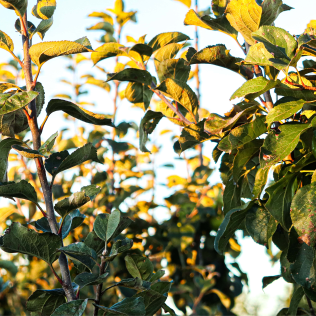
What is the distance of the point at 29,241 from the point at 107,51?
1.44 feet

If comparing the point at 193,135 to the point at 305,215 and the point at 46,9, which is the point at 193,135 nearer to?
the point at 305,215

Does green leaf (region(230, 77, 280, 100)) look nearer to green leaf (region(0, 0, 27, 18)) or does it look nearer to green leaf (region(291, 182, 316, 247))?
green leaf (region(291, 182, 316, 247))

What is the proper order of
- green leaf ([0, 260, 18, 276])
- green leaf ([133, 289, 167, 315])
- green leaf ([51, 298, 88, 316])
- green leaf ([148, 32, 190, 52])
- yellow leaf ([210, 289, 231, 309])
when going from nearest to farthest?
green leaf ([51, 298, 88, 316]), green leaf ([133, 289, 167, 315]), green leaf ([148, 32, 190, 52]), green leaf ([0, 260, 18, 276]), yellow leaf ([210, 289, 231, 309])

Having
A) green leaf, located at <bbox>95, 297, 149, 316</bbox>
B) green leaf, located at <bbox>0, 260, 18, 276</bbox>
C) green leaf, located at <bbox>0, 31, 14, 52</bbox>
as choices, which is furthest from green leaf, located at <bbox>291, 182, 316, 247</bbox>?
green leaf, located at <bbox>0, 260, 18, 276</bbox>

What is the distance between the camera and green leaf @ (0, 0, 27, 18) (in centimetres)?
68

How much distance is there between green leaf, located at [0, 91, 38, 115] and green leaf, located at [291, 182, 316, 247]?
1.54 feet

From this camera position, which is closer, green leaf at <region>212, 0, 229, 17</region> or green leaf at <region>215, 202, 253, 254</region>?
green leaf at <region>215, 202, 253, 254</region>

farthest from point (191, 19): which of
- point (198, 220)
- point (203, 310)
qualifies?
point (203, 310)

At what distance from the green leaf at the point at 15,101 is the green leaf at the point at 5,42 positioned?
0.50ft

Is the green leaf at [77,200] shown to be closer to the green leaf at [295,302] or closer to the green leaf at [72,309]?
the green leaf at [72,309]

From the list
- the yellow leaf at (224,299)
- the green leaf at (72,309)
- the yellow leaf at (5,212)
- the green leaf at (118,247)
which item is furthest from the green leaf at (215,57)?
the yellow leaf at (224,299)

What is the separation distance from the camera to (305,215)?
1.91 ft

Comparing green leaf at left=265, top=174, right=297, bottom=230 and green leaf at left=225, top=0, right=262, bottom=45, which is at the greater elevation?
green leaf at left=225, top=0, right=262, bottom=45

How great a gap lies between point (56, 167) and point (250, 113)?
401 millimetres
